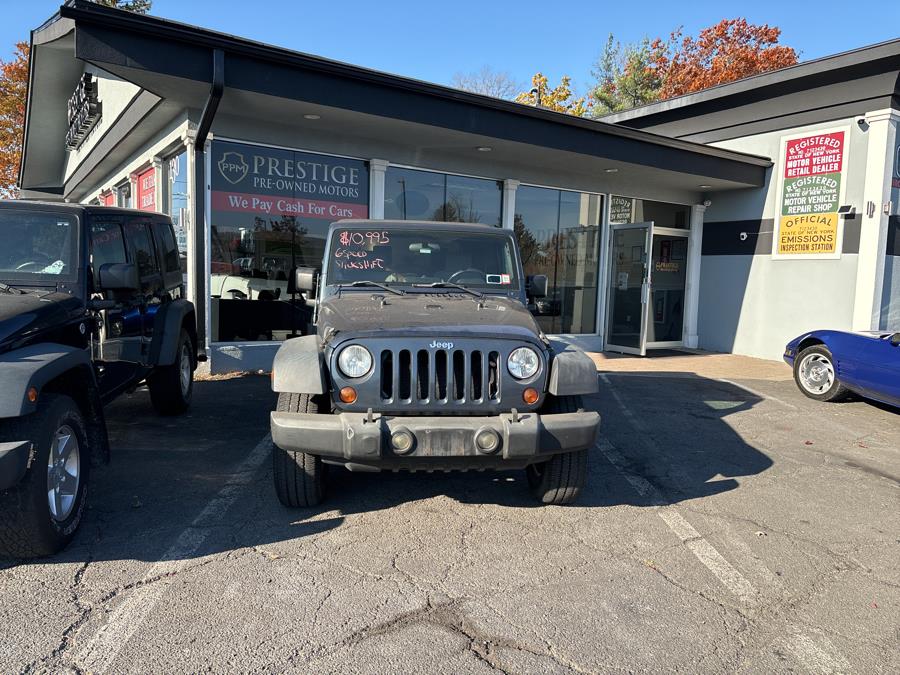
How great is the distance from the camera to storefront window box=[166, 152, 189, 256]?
30.1 feet

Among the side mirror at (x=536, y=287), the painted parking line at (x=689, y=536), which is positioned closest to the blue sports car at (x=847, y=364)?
the painted parking line at (x=689, y=536)

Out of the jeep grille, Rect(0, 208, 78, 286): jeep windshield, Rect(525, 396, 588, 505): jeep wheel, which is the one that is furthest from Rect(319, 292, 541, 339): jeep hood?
Rect(0, 208, 78, 286): jeep windshield

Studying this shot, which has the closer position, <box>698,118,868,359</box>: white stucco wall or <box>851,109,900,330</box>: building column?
<box>851,109,900,330</box>: building column

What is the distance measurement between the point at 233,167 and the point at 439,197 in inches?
131

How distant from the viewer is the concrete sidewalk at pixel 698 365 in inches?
412

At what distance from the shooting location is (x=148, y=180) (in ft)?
38.6

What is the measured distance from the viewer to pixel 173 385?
6387 mm

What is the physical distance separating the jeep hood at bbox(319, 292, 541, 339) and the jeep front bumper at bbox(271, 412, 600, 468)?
0.51 meters

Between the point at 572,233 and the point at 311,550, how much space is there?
9856 millimetres

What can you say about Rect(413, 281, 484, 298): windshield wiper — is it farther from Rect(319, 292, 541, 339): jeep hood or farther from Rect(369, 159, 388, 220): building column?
Rect(369, 159, 388, 220): building column

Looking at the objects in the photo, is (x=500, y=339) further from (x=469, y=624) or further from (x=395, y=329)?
(x=469, y=624)

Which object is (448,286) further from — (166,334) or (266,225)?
(266,225)

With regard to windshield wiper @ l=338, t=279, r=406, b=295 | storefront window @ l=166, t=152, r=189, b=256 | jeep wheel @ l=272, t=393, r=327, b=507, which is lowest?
jeep wheel @ l=272, t=393, r=327, b=507

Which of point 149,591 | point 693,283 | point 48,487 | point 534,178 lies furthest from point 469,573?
point 693,283
